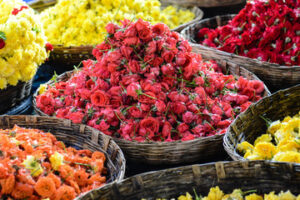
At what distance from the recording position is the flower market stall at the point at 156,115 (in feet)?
3.90

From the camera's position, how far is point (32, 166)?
137 centimetres

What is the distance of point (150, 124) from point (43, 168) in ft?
1.76

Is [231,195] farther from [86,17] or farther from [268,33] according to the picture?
[86,17]

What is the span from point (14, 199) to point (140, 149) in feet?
1.91

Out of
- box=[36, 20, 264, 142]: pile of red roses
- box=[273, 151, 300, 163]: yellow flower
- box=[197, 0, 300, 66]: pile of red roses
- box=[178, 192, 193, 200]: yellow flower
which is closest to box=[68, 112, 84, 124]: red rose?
→ box=[36, 20, 264, 142]: pile of red roses

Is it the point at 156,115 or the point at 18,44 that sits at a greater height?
the point at 18,44

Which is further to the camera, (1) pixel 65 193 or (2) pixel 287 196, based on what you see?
(1) pixel 65 193

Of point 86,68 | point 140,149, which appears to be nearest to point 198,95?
point 140,149

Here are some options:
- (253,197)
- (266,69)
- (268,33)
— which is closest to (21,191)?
(253,197)

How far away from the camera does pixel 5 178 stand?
1319 millimetres

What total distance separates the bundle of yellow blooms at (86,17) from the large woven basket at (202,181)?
5.72 ft

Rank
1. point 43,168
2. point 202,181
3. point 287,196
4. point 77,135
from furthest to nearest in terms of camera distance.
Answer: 1. point 77,135
2. point 43,168
3. point 202,181
4. point 287,196

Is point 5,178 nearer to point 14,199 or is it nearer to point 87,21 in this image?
point 14,199

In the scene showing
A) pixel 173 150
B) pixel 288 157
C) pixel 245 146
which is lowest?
pixel 173 150
